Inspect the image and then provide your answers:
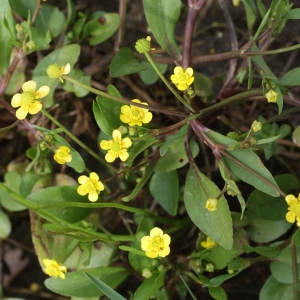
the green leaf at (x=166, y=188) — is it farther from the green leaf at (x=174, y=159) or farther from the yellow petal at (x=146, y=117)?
the yellow petal at (x=146, y=117)

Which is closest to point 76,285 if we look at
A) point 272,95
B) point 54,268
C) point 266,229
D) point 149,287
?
point 54,268

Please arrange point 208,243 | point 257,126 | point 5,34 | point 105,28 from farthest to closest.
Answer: point 105,28 < point 5,34 < point 208,243 < point 257,126

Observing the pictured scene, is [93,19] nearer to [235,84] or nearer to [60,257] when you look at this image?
[235,84]

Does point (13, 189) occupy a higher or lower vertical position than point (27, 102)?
lower

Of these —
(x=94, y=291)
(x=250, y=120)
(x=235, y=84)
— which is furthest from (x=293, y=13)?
(x=94, y=291)

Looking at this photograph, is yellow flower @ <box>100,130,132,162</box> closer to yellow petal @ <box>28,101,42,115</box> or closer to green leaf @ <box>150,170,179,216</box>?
yellow petal @ <box>28,101,42,115</box>

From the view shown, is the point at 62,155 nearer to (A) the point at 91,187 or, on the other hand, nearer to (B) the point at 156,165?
(A) the point at 91,187

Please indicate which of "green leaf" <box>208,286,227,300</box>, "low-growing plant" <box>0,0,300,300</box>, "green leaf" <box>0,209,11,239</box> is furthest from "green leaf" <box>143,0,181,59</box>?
"green leaf" <box>0,209,11,239</box>
